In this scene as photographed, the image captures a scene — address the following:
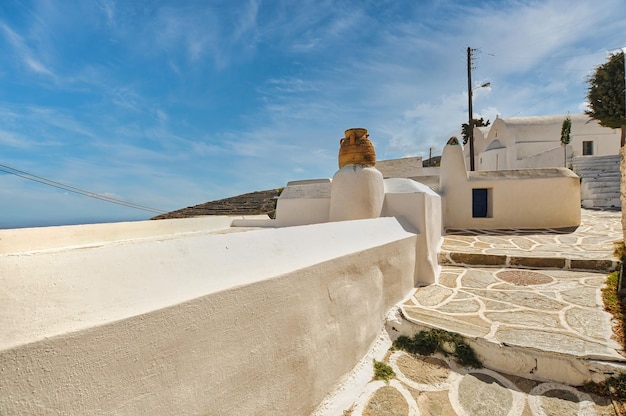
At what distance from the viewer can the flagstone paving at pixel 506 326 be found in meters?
2.54

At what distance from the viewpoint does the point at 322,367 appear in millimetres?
2514

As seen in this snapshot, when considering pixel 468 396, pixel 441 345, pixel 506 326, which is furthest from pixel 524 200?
pixel 468 396

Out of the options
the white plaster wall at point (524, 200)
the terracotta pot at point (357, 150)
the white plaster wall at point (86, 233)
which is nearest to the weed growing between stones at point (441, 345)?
the terracotta pot at point (357, 150)

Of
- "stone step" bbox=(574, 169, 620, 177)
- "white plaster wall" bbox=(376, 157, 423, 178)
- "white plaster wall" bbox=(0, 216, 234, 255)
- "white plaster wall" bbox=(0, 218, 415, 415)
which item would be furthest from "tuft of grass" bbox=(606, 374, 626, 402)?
"stone step" bbox=(574, 169, 620, 177)

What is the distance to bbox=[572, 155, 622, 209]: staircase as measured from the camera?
532 inches

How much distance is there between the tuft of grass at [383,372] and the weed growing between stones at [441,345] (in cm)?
40

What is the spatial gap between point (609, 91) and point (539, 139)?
8.75 metres

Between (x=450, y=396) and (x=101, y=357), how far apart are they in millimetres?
2824

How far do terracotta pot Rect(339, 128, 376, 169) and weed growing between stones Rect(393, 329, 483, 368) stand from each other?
10.5 feet

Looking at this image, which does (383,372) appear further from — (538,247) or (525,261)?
(538,247)

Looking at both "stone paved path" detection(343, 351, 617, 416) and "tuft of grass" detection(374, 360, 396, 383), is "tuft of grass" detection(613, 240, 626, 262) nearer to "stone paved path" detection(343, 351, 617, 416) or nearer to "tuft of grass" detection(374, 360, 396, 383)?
"stone paved path" detection(343, 351, 617, 416)

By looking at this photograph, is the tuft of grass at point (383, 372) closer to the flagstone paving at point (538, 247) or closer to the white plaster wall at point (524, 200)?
the flagstone paving at point (538, 247)

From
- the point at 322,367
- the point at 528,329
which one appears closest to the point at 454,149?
the point at 528,329

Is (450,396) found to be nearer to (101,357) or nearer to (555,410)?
(555,410)
